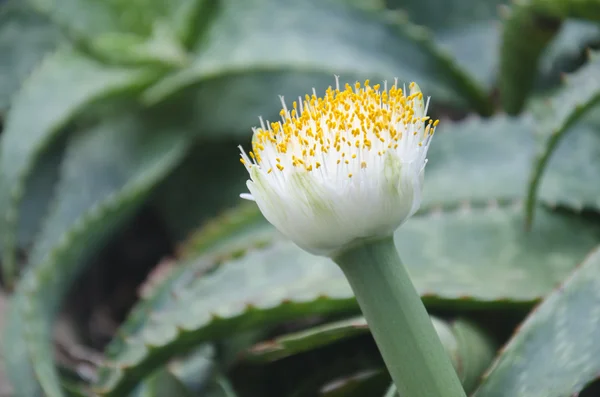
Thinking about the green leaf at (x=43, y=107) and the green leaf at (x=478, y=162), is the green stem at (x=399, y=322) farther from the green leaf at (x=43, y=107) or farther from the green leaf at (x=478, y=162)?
the green leaf at (x=43, y=107)

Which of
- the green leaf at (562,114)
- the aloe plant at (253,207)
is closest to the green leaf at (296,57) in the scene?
the aloe plant at (253,207)

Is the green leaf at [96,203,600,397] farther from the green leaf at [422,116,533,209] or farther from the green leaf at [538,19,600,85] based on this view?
the green leaf at [538,19,600,85]

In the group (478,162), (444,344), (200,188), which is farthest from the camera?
(200,188)

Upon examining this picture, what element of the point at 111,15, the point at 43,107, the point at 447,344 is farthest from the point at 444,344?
the point at 111,15

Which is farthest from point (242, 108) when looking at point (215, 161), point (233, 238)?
point (233, 238)

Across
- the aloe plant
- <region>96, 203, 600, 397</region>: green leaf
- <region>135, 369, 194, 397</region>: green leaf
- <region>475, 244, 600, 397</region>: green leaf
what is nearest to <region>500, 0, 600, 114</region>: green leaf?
the aloe plant

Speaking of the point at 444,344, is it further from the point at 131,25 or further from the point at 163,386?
the point at 131,25

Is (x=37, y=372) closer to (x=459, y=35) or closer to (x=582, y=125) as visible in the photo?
(x=582, y=125)
